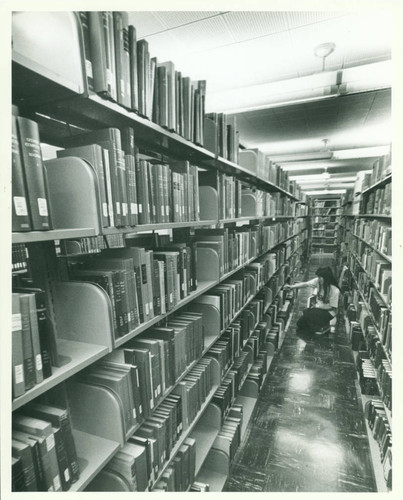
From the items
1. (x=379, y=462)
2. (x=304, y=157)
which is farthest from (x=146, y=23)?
(x=304, y=157)

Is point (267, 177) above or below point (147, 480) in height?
above

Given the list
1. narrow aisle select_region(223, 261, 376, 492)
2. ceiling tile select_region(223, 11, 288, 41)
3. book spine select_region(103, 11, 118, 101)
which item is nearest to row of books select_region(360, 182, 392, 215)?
ceiling tile select_region(223, 11, 288, 41)

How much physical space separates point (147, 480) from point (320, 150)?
231 inches

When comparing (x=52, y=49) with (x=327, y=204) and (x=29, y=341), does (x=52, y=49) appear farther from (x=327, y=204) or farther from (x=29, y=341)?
(x=327, y=204)

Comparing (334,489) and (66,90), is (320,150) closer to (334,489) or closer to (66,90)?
(334,489)

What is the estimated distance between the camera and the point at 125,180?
1.06 metres

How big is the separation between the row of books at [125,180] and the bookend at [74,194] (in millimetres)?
55

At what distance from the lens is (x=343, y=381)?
11.0ft

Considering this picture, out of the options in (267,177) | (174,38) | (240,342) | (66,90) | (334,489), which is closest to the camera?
(66,90)

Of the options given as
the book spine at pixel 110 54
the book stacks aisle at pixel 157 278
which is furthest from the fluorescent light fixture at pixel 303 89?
the book spine at pixel 110 54

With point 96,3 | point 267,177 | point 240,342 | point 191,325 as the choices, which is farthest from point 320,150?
point 96,3

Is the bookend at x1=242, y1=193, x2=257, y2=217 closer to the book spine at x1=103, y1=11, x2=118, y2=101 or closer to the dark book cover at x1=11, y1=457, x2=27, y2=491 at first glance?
the book spine at x1=103, y1=11, x2=118, y2=101

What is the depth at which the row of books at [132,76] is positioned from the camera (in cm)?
90

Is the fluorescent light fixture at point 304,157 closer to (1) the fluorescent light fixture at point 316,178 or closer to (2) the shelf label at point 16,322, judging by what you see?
(1) the fluorescent light fixture at point 316,178
